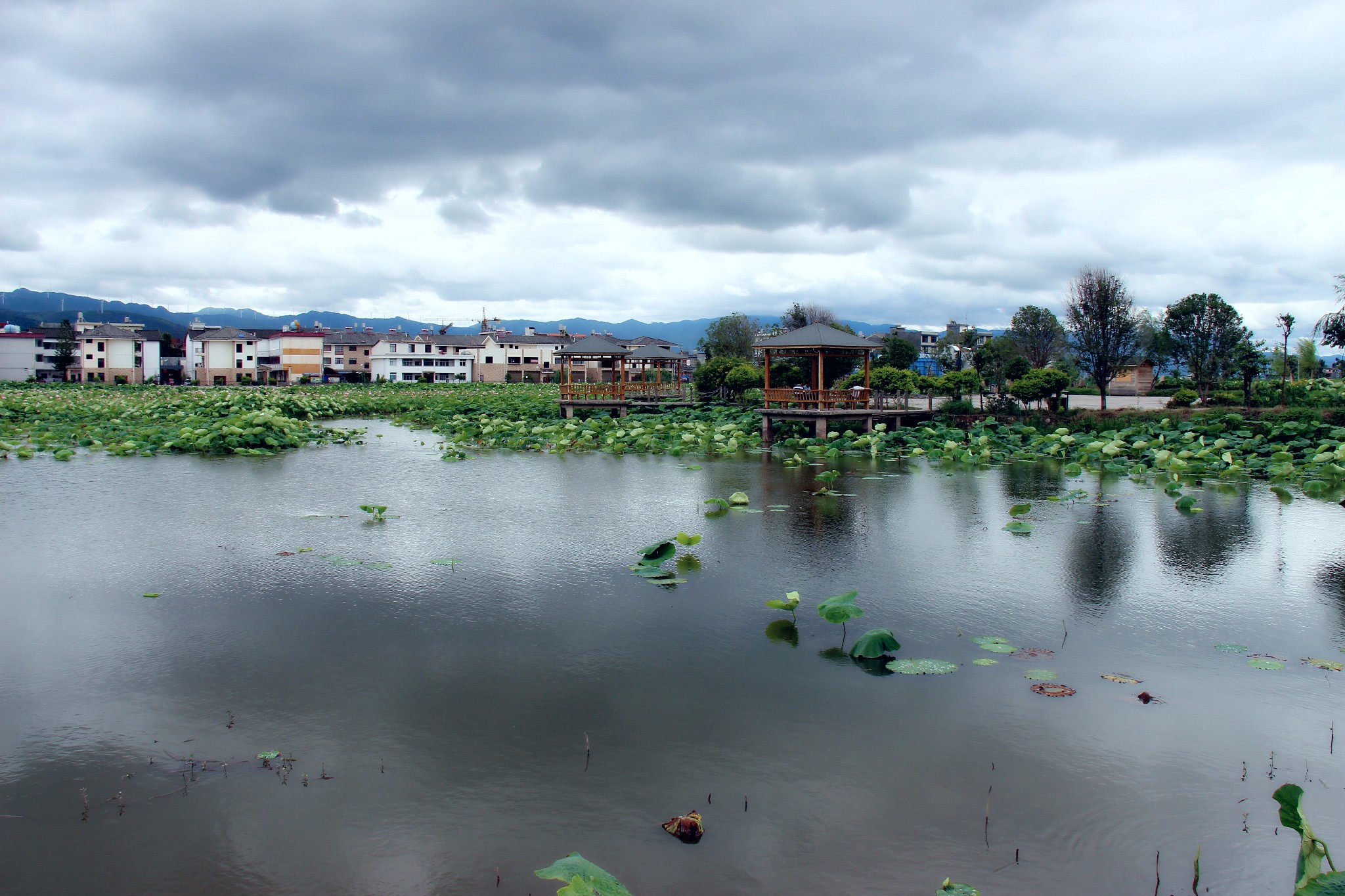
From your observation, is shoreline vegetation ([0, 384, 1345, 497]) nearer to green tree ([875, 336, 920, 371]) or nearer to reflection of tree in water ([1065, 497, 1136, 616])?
reflection of tree in water ([1065, 497, 1136, 616])

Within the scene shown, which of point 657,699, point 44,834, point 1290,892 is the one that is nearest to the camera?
point 1290,892

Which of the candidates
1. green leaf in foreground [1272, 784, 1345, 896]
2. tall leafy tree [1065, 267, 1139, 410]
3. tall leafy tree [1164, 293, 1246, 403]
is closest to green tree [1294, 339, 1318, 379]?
tall leafy tree [1164, 293, 1246, 403]

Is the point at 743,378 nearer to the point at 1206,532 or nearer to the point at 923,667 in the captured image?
the point at 1206,532

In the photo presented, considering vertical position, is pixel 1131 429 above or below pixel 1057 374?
below

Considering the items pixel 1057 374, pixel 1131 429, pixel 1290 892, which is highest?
pixel 1057 374

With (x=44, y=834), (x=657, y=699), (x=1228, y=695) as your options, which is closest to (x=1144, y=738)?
(x=1228, y=695)

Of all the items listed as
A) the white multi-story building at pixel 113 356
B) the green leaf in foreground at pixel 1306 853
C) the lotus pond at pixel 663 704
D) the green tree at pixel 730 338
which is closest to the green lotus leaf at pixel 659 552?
the lotus pond at pixel 663 704

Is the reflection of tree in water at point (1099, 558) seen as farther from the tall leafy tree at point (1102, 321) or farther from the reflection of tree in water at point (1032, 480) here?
the tall leafy tree at point (1102, 321)

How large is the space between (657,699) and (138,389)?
57.8 m

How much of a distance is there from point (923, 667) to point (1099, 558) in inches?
199

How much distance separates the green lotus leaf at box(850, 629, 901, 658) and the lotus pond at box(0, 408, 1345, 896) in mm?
44

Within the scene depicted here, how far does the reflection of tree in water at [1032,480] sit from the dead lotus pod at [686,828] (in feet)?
39.0

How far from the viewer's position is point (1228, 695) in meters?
6.47

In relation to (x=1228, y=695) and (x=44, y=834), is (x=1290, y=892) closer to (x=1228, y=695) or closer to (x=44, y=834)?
(x=1228, y=695)
